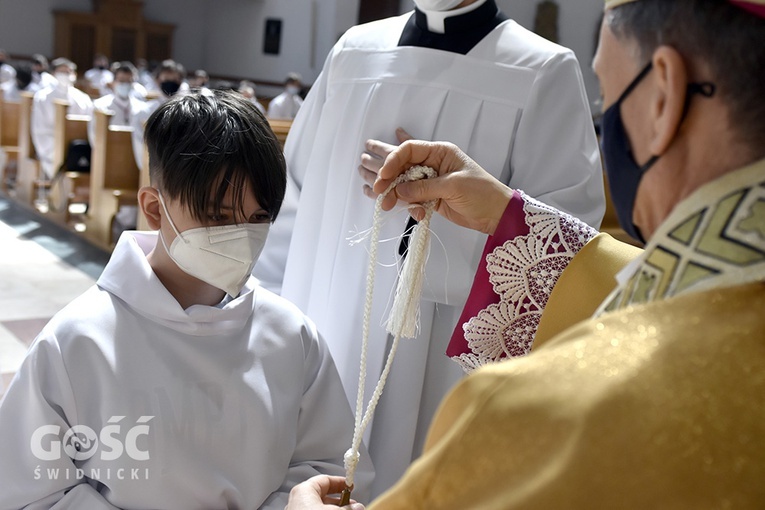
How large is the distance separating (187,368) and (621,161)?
3.42 ft

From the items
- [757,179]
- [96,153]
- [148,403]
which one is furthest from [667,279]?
[96,153]

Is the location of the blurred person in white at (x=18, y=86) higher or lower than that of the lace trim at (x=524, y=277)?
lower

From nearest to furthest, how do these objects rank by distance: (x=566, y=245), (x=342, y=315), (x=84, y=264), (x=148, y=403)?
(x=566, y=245) < (x=148, y=403) < (x=342, y=315) < (x=84, y=264)

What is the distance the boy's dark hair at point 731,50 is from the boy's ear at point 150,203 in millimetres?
1230

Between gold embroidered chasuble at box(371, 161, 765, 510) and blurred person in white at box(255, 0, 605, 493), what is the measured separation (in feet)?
4.28

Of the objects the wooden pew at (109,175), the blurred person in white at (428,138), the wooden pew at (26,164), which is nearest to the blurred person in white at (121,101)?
the wooden pew at (26,164)

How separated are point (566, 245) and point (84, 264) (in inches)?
230

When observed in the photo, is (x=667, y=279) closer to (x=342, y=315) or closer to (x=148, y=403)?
(x=148, y=403)

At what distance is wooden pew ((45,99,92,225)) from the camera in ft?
26.2

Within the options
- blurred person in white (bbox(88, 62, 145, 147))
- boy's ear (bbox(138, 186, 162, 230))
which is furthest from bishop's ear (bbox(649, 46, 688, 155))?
blurred person in white (bbox(88, 62, 145, 147))

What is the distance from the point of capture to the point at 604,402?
685 millimetres

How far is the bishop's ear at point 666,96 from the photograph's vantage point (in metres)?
0.78

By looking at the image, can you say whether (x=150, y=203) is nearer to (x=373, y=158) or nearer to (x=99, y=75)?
(x=373, y=158)

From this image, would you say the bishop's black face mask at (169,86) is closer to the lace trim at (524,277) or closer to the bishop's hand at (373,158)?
the bishop's hand at (373,158)
